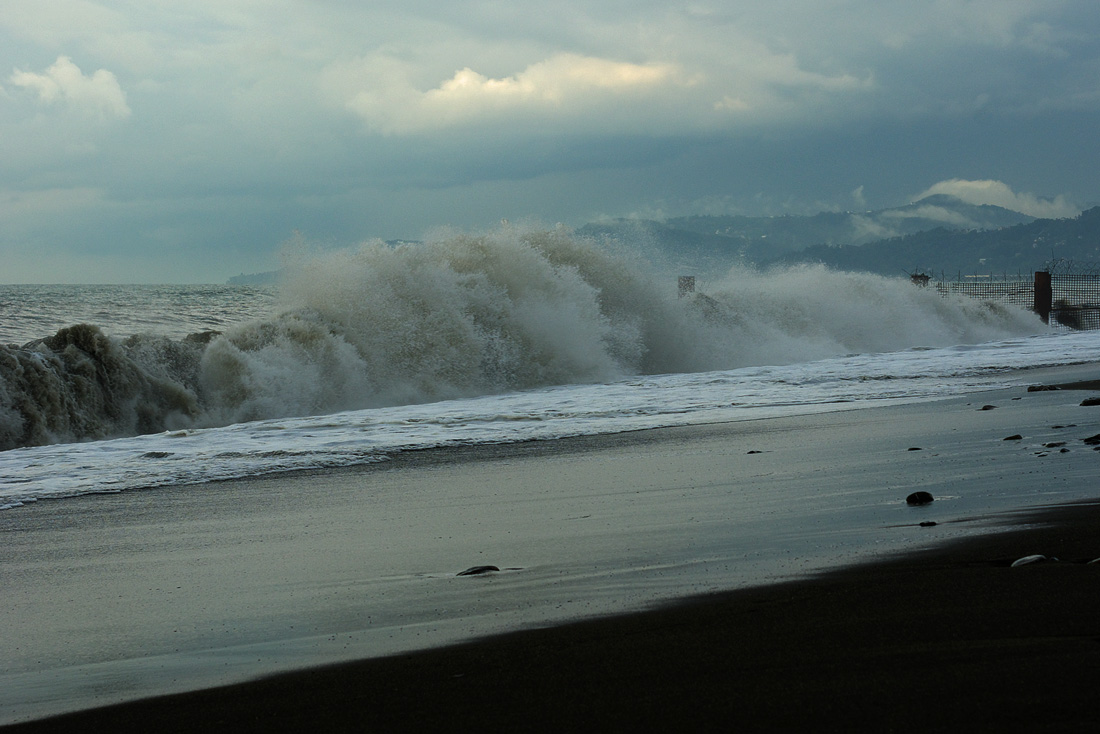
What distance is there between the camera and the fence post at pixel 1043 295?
37125 mm

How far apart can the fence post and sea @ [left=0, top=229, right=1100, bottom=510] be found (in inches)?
434

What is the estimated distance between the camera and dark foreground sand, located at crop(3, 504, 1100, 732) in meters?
2.41

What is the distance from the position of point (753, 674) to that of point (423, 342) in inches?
602

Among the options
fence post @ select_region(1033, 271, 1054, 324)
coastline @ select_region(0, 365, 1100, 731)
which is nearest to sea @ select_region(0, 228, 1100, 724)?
coastline @ select_region(0, 365, 1100, 731)

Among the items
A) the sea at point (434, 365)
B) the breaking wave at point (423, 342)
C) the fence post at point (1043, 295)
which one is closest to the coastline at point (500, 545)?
the sea at point (434, 365)

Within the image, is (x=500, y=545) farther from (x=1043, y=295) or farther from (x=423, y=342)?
(x=1043, y=295)

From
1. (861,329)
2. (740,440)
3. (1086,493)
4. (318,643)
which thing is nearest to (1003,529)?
(1086,493)

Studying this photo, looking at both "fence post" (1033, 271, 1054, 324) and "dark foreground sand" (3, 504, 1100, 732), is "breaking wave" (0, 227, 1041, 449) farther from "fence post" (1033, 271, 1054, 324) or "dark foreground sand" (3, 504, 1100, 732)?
"fence post" (1033, 271, 1054, 324)

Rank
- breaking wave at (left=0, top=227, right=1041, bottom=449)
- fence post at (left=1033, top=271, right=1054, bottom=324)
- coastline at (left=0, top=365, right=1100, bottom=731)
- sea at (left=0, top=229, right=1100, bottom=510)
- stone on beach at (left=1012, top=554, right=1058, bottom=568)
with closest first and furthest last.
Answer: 1. coastline at (left=0, top=365, right=1100, bottom=731)
2. stone on beach at (left=1012, top=554, right=1058, bottom=568)
3. sea at (left=0, top=229, right=1100, bottom=510)
4. breaking wave at (left=0, top=227, right=1041, bottom=449)
5. fence post at (left=1033, top=271, right=1054, bottom=324)

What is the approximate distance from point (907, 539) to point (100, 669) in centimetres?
355

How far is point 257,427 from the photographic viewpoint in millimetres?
11930

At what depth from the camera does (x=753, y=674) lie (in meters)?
2.76

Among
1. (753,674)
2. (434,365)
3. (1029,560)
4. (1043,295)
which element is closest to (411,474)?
(1029,560)

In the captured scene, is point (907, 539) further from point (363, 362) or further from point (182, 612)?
point (363, 362)
